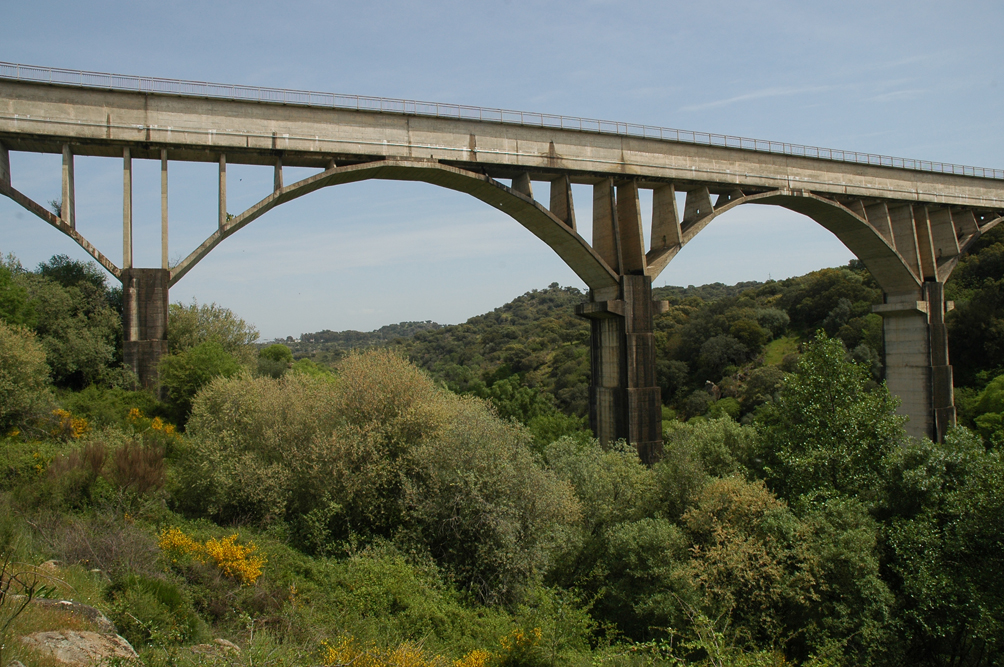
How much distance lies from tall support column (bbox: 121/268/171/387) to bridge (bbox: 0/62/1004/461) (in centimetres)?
3

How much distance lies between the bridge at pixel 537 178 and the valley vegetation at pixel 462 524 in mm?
2539

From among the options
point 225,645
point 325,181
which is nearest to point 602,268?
point 325,181

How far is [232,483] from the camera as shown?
11.1 metres

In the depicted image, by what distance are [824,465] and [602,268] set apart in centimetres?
740

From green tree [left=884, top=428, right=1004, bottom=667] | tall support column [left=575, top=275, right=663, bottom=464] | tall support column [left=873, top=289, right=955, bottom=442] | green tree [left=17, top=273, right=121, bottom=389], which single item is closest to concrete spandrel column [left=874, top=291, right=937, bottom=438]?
tall support column [left=873, top=289, right=955, bottom=442]

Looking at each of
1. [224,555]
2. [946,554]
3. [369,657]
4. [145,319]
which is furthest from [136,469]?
[946,554]

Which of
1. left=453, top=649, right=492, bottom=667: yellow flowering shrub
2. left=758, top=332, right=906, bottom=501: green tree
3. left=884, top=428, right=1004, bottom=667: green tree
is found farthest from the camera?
left=758, top=332, right=906, bottom=501: green tree

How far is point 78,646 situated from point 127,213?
10.9 metres

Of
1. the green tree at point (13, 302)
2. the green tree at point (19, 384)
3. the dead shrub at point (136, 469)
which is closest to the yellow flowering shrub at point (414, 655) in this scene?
the dead shrub at point (136, 469)

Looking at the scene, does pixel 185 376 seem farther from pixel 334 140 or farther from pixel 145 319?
pixel 334 140

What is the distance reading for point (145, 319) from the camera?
44.1 feet

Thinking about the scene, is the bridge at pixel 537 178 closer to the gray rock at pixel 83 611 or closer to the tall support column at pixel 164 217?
the tall support column at pixel 164 217

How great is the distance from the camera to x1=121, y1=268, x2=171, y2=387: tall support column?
13.2 meters

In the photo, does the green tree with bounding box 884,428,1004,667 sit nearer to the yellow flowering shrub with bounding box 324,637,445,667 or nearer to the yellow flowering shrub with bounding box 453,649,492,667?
the yellow flowering shrub with bounding box 453,649,492,667
